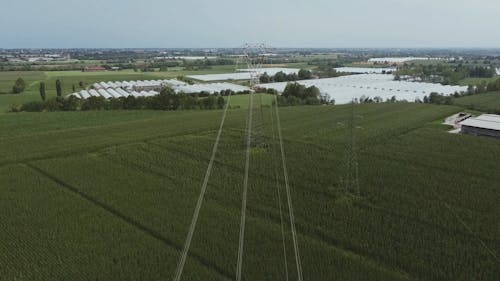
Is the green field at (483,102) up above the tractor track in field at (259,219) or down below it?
above

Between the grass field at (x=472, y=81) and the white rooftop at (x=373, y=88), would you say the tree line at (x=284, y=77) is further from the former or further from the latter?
the grass field at (x=472, y=81)

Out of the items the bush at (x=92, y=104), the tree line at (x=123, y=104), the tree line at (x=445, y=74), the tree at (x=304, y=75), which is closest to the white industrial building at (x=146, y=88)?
the tree line at (x=123, y=104)

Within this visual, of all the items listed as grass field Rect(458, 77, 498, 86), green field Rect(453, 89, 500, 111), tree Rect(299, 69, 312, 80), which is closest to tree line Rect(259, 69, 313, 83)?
tree Rect(299, 69, 312, 80)

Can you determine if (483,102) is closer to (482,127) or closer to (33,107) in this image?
(482,127)

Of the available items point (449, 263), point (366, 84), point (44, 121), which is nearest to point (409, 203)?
point (449, 263)

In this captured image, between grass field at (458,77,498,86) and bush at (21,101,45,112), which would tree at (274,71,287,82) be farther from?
bush at (21,101,45,112)

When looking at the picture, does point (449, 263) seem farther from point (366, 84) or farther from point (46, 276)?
point (366, 84)
